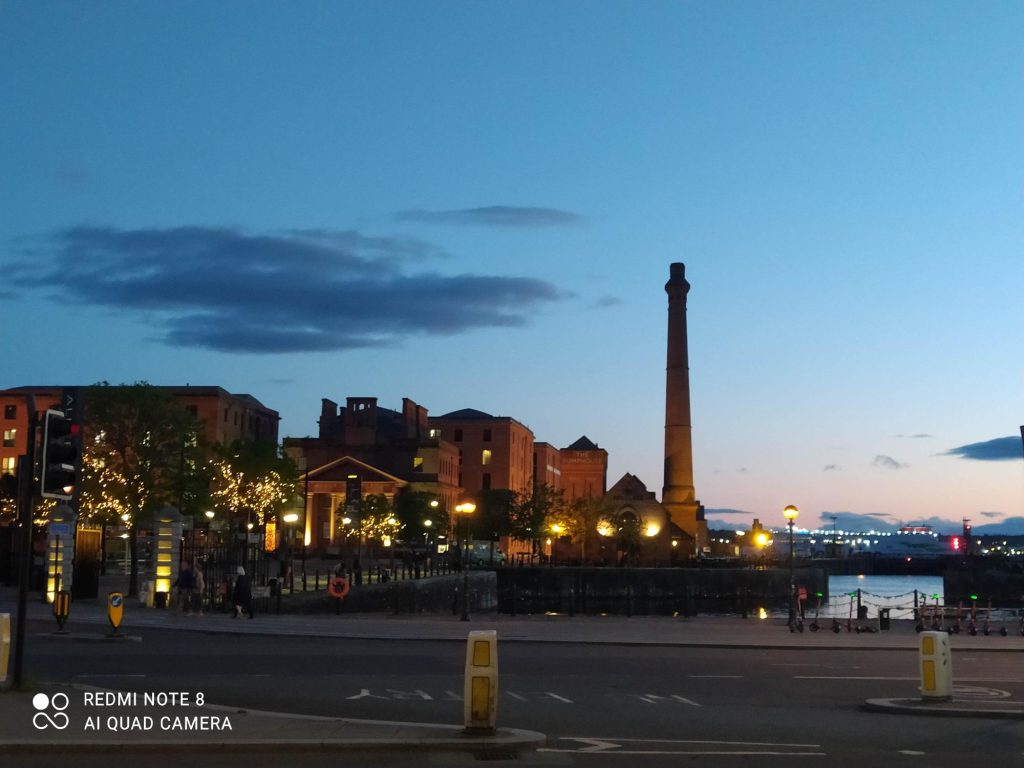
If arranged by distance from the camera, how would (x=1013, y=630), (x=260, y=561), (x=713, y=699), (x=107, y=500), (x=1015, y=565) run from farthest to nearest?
1. (x=1015, y=565)
2. (x=260, y=561)
3. (x=107, y=500)
4. (x=1013, y=630)
5. (x=713, y=699)

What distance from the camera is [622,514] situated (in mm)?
119938

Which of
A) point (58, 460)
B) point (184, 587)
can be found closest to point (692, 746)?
point (58, 460)

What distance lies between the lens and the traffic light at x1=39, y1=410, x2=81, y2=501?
658 inches

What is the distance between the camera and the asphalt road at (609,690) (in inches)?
534

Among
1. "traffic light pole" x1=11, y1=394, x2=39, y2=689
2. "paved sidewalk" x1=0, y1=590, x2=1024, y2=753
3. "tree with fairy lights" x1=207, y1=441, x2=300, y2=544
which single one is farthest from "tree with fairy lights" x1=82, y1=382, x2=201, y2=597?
"traffic light pole" x1=11, y1=394, x2=39, y2=689

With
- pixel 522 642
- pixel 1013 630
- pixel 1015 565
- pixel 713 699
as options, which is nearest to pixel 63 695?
pixel 713 699

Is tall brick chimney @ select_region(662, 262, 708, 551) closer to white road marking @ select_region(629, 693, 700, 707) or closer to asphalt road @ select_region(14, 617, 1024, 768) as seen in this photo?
asphalt road @ select_region(14, 617, 1024, 768)

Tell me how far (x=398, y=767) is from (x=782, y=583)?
105586mm

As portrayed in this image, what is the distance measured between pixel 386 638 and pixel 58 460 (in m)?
15.3

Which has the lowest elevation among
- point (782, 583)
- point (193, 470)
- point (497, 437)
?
point (782, 583)

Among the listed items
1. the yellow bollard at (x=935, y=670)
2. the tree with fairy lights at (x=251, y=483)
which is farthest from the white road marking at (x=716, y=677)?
the tree with fairy lights at (x=251, y=483)

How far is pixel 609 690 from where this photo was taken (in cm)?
1972

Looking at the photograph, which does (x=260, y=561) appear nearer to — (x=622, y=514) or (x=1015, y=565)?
(x=622, y=514)

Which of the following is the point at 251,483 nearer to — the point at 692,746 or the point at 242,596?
the point at 242,596
